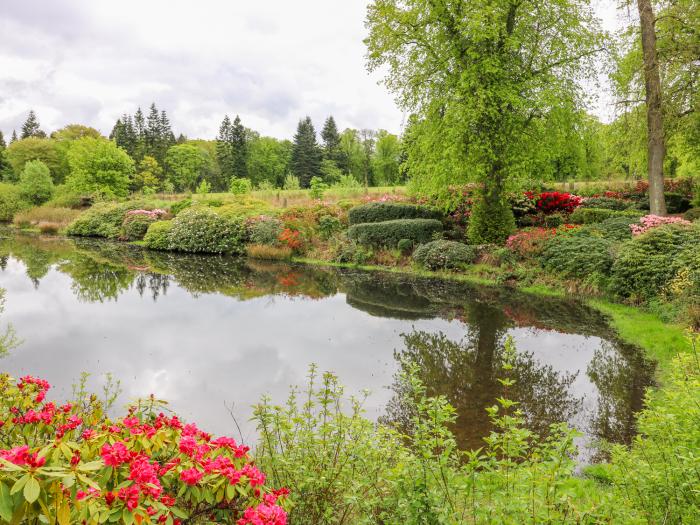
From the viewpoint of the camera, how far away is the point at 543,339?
860cm

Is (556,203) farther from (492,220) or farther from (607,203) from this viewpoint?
(492,220)

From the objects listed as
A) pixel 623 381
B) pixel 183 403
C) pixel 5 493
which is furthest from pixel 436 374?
pixel 5 493

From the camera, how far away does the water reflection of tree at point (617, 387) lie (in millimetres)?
5125

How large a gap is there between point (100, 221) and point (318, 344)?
28.4 m

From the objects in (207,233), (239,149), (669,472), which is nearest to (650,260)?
(669,472)

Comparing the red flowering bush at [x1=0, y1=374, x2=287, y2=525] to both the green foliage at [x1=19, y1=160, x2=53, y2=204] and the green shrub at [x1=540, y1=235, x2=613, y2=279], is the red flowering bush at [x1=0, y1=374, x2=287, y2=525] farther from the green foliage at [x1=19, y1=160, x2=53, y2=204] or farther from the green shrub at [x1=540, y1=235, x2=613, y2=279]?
the green foliage at [x1=19, y1=160, x2=53, y2=204]

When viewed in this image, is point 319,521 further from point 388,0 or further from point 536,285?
point 388,0

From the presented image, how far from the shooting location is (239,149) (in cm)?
5862

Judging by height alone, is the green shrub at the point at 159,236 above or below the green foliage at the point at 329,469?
above

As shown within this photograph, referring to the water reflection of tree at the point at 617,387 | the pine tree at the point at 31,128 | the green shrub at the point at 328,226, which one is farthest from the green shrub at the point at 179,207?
the pine tree at the point at 31,128

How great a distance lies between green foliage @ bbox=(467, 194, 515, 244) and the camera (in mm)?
16031

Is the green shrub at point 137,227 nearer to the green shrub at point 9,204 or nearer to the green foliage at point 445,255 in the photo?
the green shrub at point 9,204

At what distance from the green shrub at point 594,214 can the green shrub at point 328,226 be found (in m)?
10.5

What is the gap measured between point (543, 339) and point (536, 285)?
4926mm
